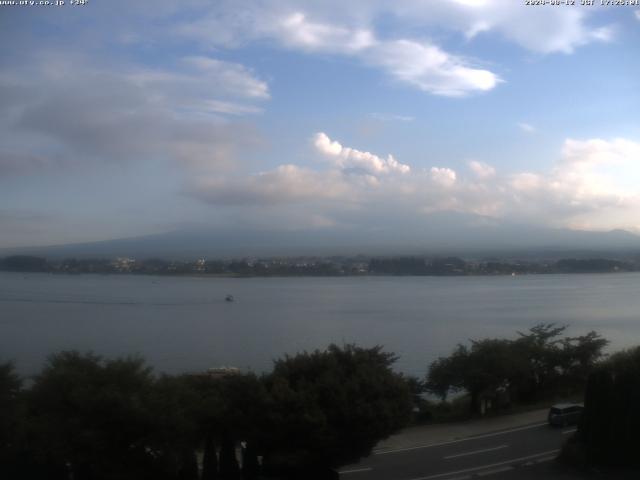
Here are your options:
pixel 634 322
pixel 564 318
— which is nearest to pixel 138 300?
pixel 564 318

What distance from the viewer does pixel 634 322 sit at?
32.0 metres

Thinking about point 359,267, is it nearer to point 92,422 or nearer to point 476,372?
point 476,372

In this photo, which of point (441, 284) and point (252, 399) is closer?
point (252, 399)

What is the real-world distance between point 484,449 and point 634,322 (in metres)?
25.2

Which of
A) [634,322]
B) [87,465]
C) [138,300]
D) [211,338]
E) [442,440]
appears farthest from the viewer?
[138,300]

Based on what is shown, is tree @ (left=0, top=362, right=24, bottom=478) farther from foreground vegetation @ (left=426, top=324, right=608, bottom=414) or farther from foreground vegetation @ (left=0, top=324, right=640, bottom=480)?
foreground vegetation @ (left=426, top=324, right=608, bottom=414)

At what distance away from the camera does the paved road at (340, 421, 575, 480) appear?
8.63m

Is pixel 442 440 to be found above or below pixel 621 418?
below

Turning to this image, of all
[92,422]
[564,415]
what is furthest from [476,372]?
[92,422]

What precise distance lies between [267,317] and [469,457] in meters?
26.7

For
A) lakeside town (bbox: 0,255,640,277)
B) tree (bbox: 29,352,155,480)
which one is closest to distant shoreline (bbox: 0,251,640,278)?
lakeside town (bbox: 0,255,640,277)

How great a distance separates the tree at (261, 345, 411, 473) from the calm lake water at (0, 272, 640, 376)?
39.6ft

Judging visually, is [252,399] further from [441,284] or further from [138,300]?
[441,284]

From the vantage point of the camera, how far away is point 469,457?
373 inches
